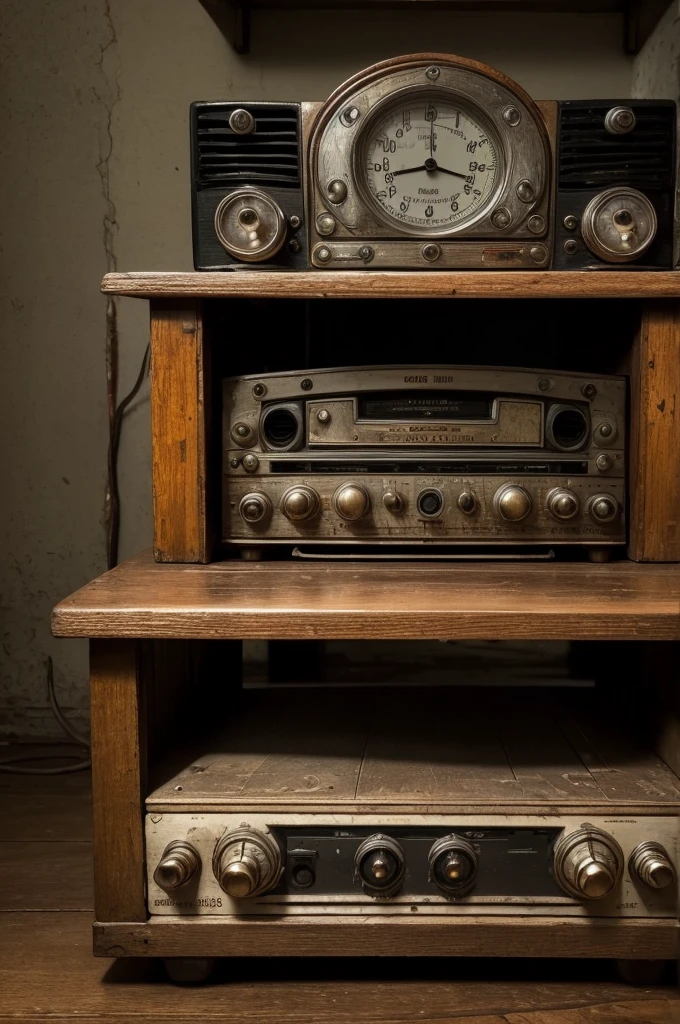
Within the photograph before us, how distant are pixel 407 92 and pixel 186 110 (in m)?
0.66

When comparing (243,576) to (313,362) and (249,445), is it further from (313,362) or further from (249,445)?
(313,362)

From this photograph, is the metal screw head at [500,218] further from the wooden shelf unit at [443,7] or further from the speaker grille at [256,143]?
the wooden shelf unit at [443,7]

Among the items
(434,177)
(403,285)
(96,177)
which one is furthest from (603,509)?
(96,177)

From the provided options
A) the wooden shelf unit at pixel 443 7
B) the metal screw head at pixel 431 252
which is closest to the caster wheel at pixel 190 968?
the metal screw head at pixel 431 252

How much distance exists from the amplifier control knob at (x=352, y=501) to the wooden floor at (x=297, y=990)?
21.9 inches

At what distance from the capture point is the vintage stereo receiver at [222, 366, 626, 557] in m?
1.25

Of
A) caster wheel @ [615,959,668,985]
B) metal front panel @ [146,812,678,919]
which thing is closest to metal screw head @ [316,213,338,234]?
metal front panel @ [146,812,678,919]

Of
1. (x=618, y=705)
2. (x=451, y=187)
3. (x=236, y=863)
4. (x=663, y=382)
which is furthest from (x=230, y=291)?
(x=618, y=705)

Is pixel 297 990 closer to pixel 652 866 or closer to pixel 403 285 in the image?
pixel 652 866

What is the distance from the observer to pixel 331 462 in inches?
49.3

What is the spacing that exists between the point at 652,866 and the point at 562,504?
46cm

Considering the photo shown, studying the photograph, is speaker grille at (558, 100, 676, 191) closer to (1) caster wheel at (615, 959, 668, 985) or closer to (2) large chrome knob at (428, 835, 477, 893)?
(2) large chrome knob at (428, 835, 477, 893)

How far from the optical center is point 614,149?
48.1 inches

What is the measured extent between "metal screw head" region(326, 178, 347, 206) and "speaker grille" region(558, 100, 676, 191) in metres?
0.29
